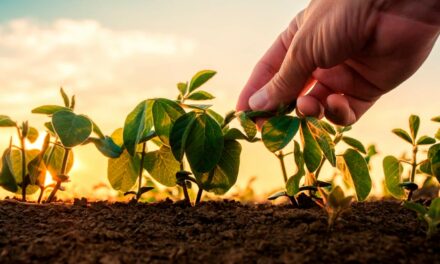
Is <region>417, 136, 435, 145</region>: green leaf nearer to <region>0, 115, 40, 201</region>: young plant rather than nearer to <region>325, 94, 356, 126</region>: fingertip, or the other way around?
<region>325, 94, 356, 126</region>: fingertip

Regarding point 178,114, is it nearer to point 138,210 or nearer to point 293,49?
point 138,210

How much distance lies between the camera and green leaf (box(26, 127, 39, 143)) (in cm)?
271

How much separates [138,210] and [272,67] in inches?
58.9

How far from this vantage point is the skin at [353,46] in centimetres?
238

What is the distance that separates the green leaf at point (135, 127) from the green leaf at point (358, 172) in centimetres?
100

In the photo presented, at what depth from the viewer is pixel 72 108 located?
8.20 ft

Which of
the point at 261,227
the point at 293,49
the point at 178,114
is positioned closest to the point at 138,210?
the point at 178,114

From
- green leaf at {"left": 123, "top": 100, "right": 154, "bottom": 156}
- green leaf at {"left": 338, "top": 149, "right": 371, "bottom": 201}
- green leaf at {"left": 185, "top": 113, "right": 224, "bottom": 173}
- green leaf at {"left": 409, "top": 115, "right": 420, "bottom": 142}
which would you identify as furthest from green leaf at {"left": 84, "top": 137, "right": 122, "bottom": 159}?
green leaf at {"left": 409, "top": 115, "right": 420, "bottom": 142}

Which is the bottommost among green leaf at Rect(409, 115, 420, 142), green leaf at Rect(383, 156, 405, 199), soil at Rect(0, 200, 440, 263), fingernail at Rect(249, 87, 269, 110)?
soil at Rect(0, 200, 440, 263)

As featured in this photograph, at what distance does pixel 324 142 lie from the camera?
218 centimetres

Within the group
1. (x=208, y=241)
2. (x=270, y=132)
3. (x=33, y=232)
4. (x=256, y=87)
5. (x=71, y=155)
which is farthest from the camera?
(x=256, y=87)

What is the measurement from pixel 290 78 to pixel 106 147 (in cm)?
101

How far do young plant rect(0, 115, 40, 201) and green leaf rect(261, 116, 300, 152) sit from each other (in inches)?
47.6

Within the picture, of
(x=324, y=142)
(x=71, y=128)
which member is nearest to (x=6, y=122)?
(x=71, y=128)
